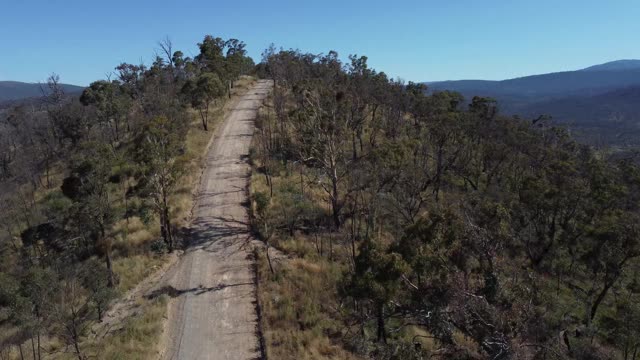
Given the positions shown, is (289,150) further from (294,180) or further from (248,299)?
(248,299)

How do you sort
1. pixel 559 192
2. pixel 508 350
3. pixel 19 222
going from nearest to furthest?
pixel 508 350
pixel 559 192
pixel 19 222

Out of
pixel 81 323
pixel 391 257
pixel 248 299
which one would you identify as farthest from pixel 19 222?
pixel 391 257

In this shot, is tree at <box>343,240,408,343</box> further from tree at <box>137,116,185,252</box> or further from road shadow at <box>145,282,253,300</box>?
tree at <box>137,116,185,252</box>

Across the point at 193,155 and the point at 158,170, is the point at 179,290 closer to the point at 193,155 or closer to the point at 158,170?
the point at 158,170

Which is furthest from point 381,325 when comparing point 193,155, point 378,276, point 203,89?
point 203,89

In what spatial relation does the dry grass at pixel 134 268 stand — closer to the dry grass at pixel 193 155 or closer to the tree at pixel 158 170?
the tree at pixel 158 170

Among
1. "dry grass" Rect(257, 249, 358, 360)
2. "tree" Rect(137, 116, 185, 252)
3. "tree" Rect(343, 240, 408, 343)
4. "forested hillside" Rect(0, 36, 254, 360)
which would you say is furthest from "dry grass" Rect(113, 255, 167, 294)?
"tree" Rect(343, 240, 408, 343)
